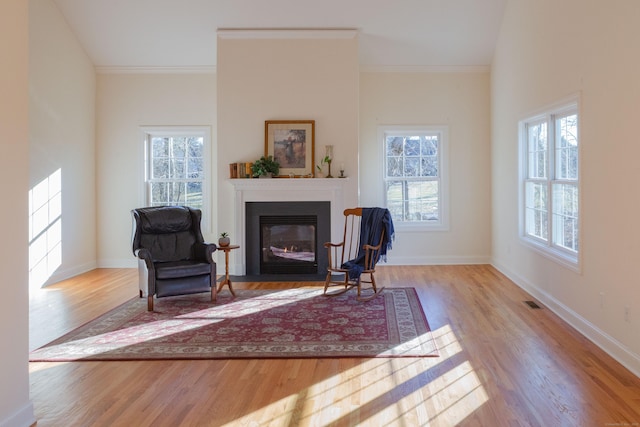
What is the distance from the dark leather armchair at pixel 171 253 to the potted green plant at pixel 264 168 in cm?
117

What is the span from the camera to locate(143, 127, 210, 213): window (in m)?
7.80

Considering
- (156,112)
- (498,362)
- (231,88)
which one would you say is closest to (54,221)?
(156,112)

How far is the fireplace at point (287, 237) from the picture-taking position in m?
6.95

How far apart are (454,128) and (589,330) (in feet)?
13.9

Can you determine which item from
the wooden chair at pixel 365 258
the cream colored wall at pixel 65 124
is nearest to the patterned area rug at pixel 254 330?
the wooden chair at pixel 365 258

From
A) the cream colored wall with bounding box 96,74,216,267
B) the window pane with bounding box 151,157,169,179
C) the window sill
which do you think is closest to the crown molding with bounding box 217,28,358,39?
the cream colored wall with bounding box 96,74,216,267

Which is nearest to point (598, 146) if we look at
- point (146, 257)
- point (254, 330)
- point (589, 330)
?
point (589, 330)

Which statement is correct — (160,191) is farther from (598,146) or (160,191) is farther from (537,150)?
(598,146)

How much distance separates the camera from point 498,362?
358cm

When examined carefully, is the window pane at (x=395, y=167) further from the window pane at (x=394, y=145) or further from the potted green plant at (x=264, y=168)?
the potted green plant at (x=264, y=168)

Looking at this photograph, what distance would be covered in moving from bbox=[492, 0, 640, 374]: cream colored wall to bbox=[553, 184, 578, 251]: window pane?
0.26m

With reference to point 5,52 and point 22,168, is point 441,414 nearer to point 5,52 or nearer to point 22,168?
point 22,168

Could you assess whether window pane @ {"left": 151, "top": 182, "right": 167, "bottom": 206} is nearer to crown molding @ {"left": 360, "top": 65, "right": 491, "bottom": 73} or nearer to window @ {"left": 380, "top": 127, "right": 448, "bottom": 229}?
window @ {"left": 380, "top": 127, "right": 448, "bottom": 229}

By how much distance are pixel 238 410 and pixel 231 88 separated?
4982mm
